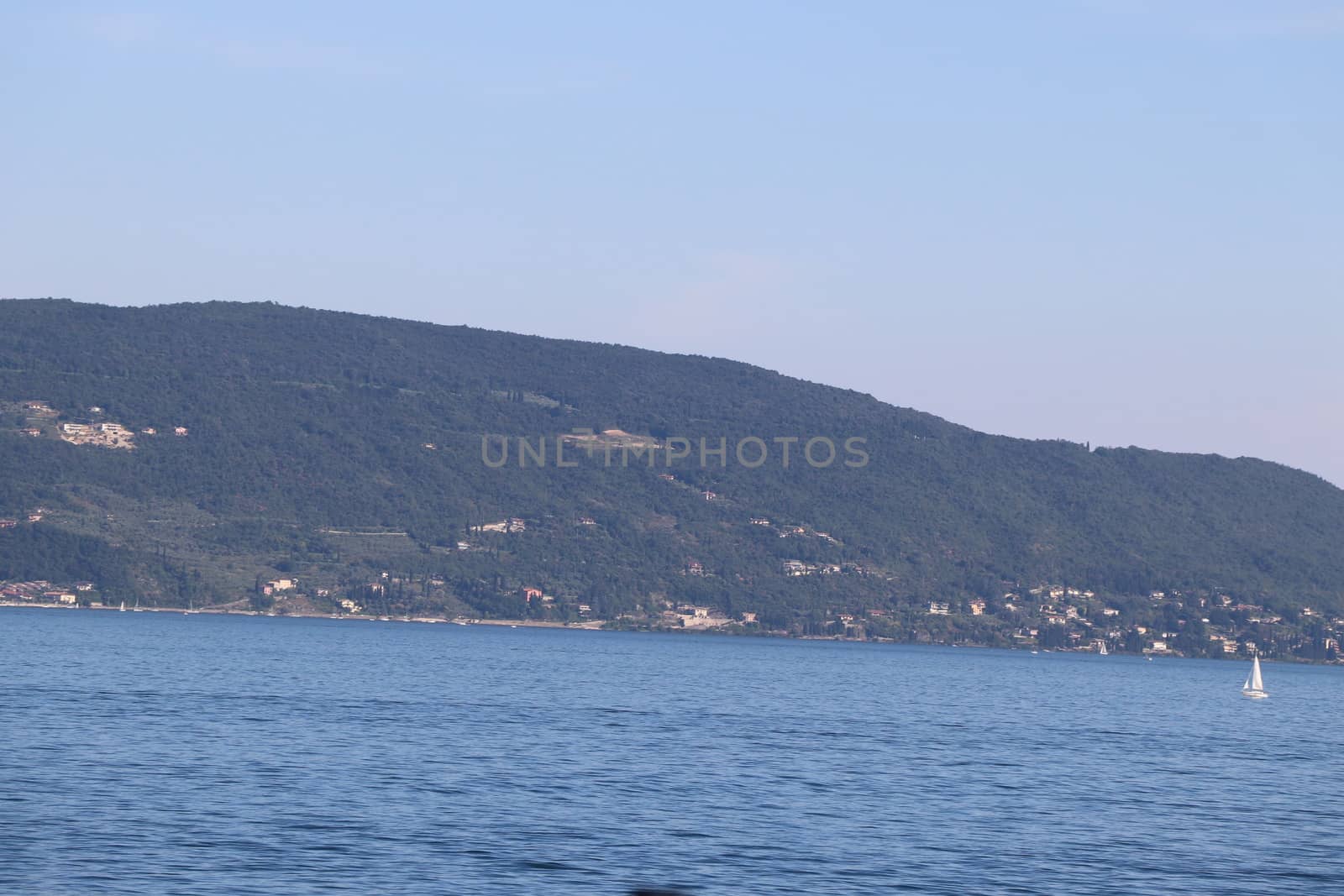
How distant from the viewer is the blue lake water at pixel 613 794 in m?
A: 42.8

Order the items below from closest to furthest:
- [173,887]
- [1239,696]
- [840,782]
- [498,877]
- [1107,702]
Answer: [173,887] < [498,877] < [840,782] < [1107,702] < [1239,696]

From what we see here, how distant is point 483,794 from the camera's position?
183ft

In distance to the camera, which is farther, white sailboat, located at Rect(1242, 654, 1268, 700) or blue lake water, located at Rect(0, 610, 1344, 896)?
white sailboat, located at Rect(1242, 654, 1268, 700)

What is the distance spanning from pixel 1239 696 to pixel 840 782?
12654 centimetres

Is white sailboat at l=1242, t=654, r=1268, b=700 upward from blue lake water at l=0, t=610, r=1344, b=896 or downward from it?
upward

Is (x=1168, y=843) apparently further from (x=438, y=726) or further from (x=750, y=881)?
(x=438, y=726)

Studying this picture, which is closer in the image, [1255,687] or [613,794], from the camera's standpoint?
[613,794]

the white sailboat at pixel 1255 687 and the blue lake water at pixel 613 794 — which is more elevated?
the white sailboat at pixel 1255 687

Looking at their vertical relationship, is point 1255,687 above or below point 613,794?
above

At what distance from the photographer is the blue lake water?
42.8m

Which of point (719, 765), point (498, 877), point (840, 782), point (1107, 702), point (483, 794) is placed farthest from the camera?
point (1107, 702)

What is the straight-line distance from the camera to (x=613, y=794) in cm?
5734

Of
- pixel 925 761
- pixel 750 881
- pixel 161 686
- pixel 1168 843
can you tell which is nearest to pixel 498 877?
pixel 750 881

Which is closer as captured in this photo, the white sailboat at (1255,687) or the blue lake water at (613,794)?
the blue lake water at (613,794)
